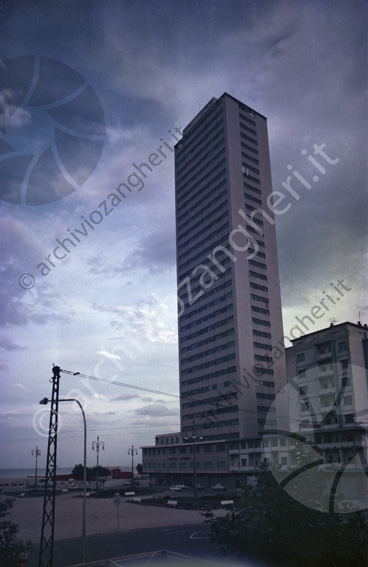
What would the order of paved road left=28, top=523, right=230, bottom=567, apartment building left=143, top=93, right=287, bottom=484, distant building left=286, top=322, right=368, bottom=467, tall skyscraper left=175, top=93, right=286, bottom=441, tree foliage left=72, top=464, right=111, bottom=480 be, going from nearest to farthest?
1. paved road left=28, top=523, right=230, bottom=567
2. distant building left=286, top=322, right=368, bottom=467
3. apartment building left=143, top=93, right=287, bottom=484
4. tall skyscraper left=175, top=93, right=286, bottom=441
5. tree foliage left=72, top=464, right=111, bottom=480

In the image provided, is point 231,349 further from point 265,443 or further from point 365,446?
point 365,446

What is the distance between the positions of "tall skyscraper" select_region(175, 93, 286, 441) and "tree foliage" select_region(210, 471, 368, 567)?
247ft

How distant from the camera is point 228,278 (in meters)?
98.0

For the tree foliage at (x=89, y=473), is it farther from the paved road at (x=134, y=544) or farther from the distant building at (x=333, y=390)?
the paved road at (x=134, y=544)

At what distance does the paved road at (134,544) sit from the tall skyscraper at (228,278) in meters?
52.6

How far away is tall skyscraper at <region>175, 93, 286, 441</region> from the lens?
91.8 meters

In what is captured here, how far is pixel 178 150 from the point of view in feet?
422

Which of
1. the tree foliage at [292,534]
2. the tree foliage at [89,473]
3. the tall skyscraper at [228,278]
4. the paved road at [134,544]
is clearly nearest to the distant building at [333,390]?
the tall skyscraper at [228,278]

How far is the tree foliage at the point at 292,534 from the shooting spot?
1231 cm

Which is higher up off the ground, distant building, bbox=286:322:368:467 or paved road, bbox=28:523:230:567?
distant building, bbox=286:322:368:467

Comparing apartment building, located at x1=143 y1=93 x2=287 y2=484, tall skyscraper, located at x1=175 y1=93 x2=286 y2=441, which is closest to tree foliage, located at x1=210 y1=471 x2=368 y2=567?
apartment building, located at x1=143 y1=93 x2=287 y2=484

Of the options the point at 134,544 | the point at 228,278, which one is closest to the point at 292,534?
the point at 134,544

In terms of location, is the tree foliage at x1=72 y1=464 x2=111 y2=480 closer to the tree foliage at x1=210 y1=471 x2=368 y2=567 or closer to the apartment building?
the apartment building

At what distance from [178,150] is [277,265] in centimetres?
4891
